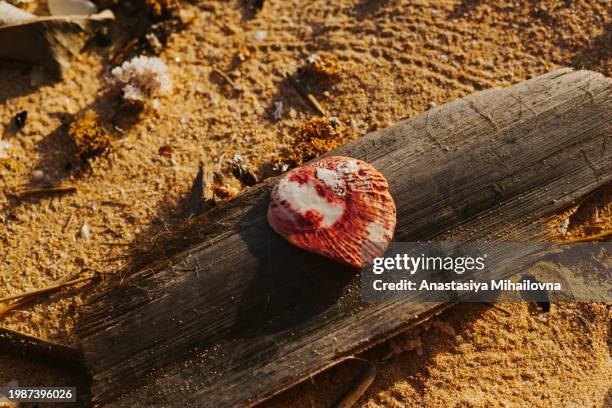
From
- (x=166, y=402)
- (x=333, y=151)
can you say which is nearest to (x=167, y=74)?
(x=333, y=151)

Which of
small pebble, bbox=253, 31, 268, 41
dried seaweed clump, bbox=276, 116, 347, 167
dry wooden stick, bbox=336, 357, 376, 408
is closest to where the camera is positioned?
dry wooden stick, bbox=336, 357, 376, 408

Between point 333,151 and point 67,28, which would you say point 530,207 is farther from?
point 67,28

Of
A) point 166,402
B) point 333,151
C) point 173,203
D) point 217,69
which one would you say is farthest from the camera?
point 217,69

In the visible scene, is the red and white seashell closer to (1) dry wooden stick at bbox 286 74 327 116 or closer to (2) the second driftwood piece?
(1) dry wooden stick at bbox 286 74 327 116

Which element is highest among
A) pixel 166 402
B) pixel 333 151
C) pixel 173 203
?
pixel 333 151

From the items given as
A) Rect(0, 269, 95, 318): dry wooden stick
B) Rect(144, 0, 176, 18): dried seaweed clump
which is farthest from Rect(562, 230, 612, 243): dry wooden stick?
Rect(144, 0, 176, 18): dried seaweed clump

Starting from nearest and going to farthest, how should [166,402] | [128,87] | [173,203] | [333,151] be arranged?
[166,402] → [333,151] → [173,203] → [128,87]

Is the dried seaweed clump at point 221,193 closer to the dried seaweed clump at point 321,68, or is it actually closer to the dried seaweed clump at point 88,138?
the dried seaweed clump at point 88,138
